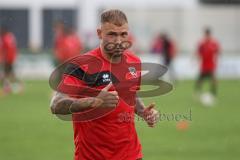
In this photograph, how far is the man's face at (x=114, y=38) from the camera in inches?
262

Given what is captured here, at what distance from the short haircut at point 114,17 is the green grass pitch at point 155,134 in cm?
621

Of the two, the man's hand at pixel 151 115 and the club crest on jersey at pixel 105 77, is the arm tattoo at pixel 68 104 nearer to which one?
the club crest on jersey at pixel 105 77

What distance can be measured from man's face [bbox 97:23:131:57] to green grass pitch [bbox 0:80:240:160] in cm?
615

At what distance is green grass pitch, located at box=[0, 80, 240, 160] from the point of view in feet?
43.5

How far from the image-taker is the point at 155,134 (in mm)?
16484

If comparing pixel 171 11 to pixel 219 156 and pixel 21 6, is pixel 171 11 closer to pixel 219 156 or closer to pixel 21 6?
pixel 21 6

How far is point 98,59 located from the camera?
678cm

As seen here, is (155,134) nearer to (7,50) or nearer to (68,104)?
(68,104)

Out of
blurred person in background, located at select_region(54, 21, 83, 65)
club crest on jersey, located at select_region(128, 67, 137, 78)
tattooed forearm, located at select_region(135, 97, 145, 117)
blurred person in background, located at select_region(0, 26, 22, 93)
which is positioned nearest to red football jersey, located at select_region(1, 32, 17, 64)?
blurred person in background, located at select_region(0, 26, 22, 93)

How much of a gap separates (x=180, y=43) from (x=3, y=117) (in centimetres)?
2517

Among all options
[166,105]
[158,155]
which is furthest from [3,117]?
[158,155]

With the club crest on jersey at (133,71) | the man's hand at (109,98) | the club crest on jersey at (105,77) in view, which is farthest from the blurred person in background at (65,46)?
the man's hand at (109,98)

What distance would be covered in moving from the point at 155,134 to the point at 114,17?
9.96 meters

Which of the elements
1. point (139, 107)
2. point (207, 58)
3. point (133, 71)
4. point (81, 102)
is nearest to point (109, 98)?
point (81, 102)
